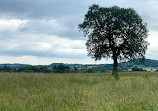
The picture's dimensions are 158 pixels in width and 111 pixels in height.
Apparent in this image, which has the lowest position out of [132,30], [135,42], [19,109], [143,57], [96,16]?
[19,109]

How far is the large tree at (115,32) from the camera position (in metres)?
32.2

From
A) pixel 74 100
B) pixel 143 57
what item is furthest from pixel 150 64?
pixel 74 100

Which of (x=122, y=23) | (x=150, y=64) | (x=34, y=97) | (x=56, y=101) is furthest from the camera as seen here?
(x=150, y=64)

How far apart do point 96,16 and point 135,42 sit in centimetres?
794

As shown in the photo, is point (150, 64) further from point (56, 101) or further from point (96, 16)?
point (56, 101)

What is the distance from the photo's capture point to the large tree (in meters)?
32.2

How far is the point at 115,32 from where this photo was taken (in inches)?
1305

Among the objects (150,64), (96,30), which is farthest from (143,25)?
(150,64)

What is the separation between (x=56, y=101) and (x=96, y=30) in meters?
27.8

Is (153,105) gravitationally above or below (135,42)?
below

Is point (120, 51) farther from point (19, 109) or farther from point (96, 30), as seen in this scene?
point (19, 109)

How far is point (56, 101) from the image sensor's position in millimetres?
7383

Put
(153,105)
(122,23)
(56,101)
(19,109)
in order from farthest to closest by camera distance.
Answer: (122,23) → (56,101) → (19,109) → (153,105)

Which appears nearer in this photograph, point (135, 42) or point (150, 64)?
point (135, 42)
